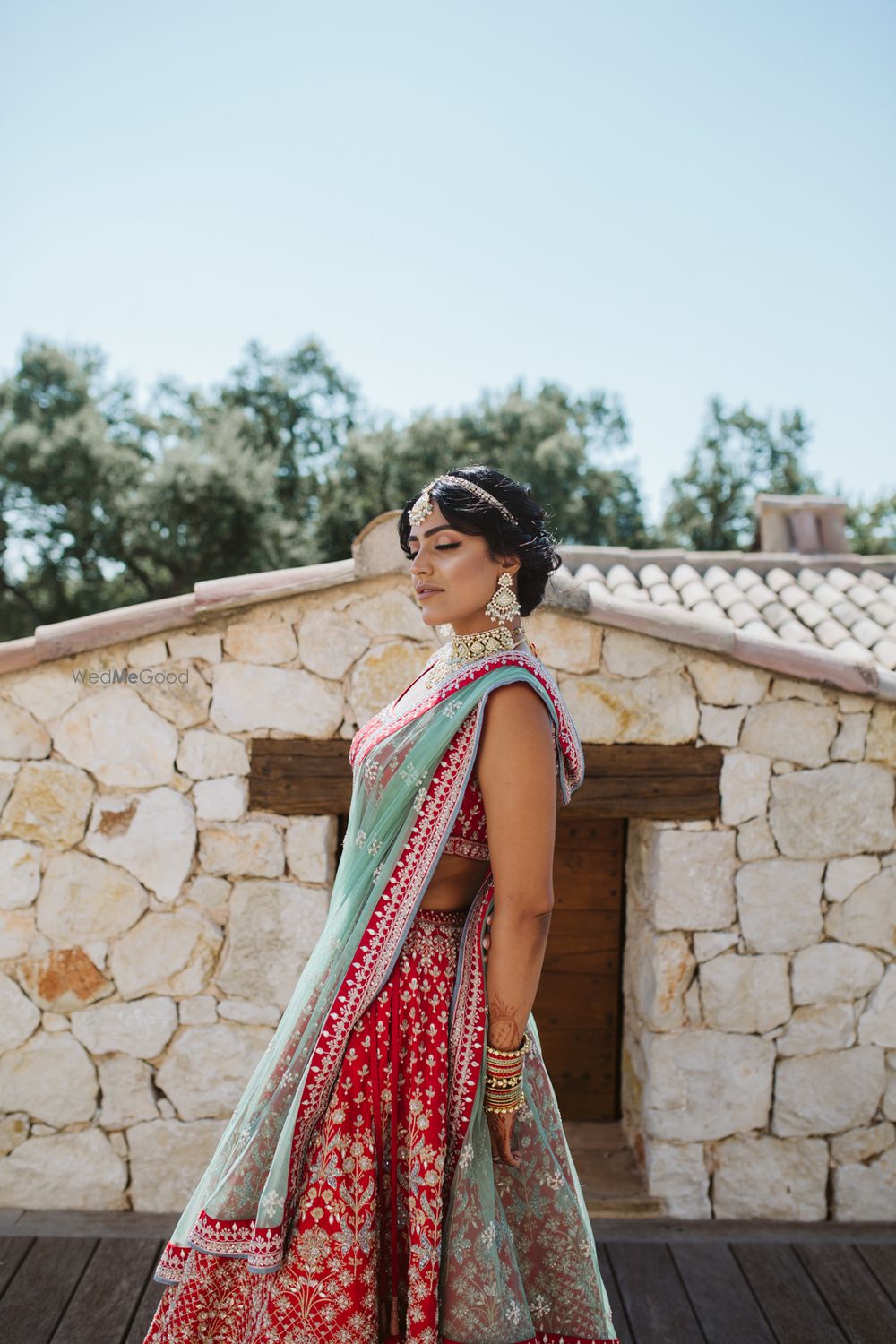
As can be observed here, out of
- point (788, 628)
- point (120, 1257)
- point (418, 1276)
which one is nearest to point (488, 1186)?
point (418, 1276)

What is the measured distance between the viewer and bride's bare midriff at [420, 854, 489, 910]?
1828mm

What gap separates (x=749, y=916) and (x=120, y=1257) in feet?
7.84

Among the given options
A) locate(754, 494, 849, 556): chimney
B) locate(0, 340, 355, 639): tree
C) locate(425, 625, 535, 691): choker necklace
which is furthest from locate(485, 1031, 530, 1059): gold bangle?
locate(0, 340, 355, 639): tree

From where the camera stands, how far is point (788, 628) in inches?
192

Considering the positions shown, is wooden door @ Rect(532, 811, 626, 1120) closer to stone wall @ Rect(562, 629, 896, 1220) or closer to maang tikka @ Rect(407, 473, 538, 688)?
stone wall @ Rect(562, 629, 896, 1220)

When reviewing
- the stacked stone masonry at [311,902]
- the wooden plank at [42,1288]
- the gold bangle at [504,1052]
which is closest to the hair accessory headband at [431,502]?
the gold bangle at [504,1052]

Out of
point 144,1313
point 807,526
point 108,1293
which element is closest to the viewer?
point 144,1313

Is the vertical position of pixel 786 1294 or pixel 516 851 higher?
pixel 516 851

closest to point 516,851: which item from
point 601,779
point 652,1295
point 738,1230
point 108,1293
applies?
point 601,779

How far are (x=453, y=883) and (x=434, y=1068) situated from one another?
31 cm

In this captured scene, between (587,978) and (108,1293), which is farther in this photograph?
(587,978)

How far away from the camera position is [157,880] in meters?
3.66

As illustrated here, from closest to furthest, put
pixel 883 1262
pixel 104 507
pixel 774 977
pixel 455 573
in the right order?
1. pixel 455 573
2. pixel 883 1262
3. pixel 774 977
4. pixel 104 507

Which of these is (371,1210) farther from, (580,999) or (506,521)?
(580,999)
